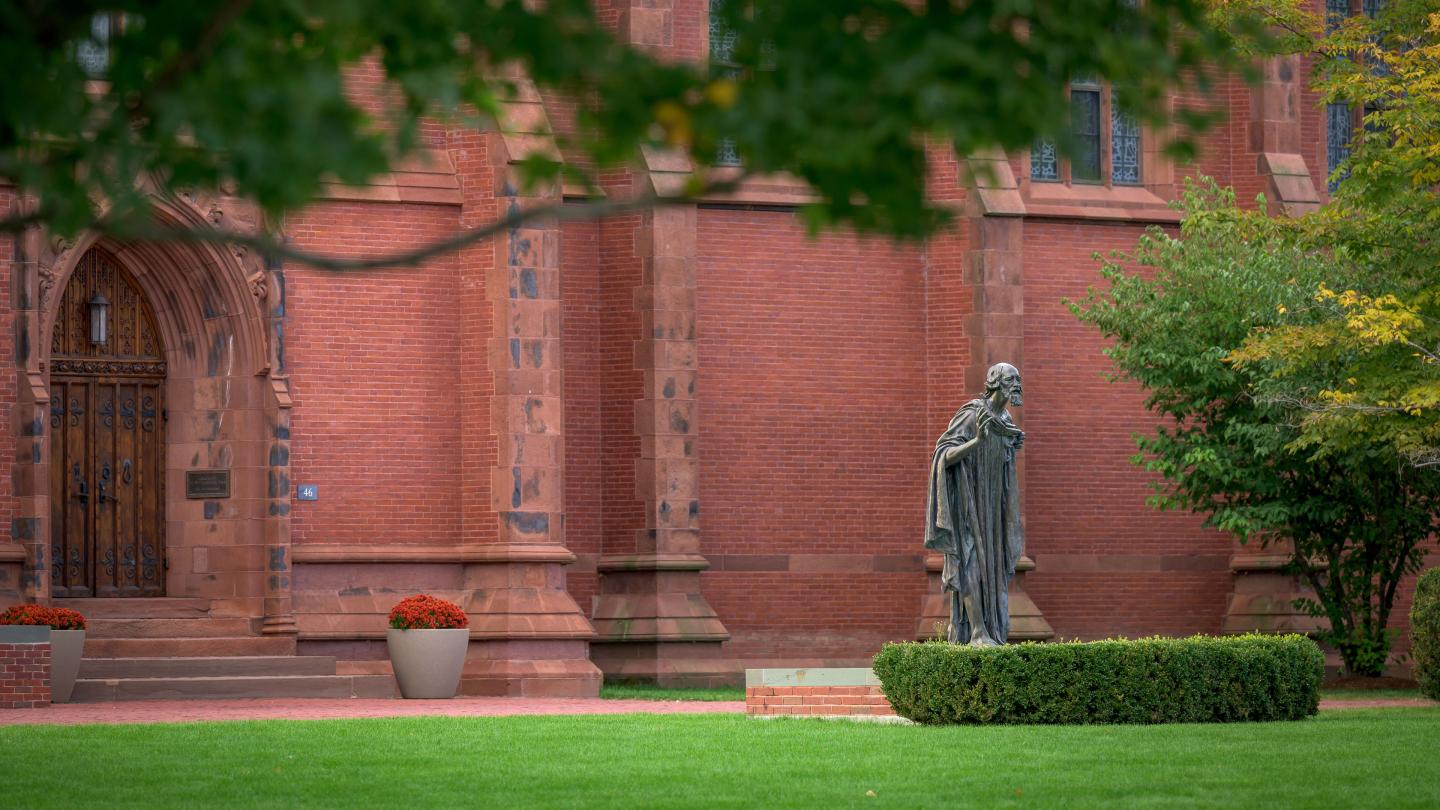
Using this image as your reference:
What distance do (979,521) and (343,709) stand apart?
21.6 feet

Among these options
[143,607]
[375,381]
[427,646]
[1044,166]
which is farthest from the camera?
[1044,166]

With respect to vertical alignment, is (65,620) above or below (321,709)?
above

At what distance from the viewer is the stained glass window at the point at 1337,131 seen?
2938cm

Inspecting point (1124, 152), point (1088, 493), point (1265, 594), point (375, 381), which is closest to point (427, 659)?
point (375, 381)

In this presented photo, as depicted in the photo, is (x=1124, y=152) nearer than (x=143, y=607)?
No

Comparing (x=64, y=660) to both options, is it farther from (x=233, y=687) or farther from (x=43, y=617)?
(x=233, y=687)

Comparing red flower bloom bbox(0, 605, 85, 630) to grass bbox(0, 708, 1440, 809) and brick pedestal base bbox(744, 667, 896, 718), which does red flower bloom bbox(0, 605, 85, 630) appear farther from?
brick pedestal base bbox(744, 667, 896, 718)

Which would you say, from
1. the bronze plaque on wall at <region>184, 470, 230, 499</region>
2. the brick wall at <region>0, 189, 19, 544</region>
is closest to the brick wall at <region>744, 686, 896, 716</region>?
the bronze plaque on wall at <region>184, 470, 230, 499</region>

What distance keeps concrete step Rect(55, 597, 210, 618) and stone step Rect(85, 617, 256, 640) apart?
0.13 m

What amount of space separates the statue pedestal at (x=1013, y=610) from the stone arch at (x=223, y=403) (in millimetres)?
7880

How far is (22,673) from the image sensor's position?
19.2 metres

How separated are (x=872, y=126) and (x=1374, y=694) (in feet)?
62.8

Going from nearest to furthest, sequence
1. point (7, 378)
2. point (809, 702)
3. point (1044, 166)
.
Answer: point (809, 702)
point (7, 378)
point (1044, 166)

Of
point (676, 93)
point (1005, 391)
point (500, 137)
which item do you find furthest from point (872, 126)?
point (500, 137)
